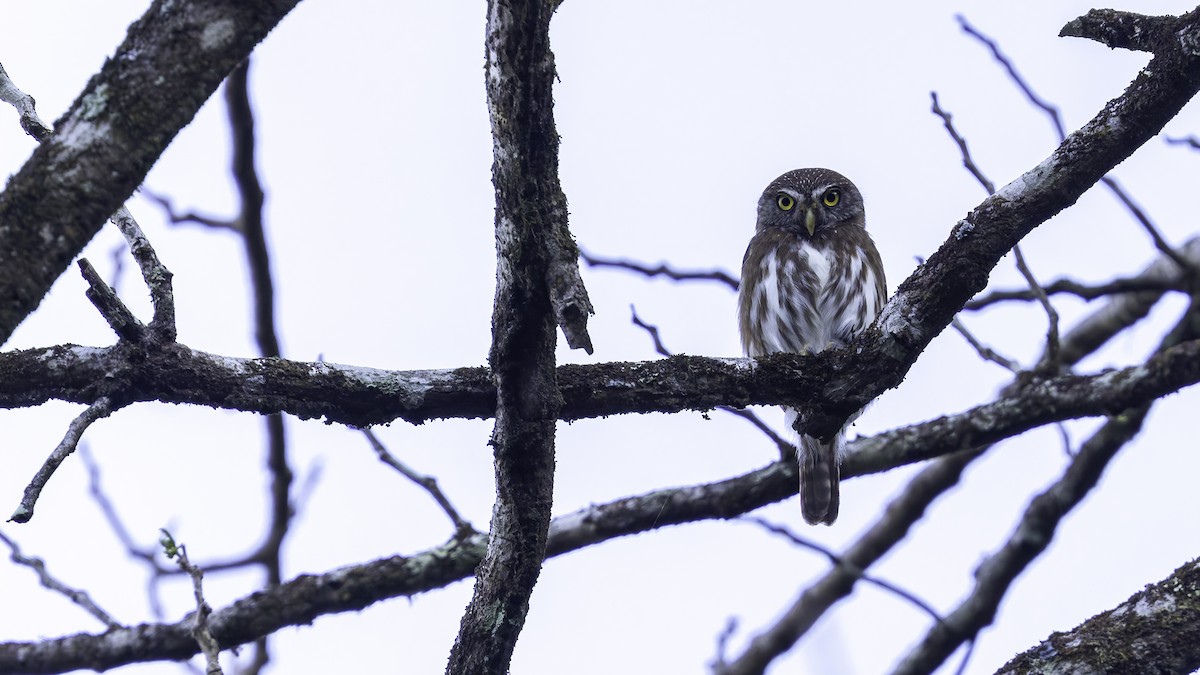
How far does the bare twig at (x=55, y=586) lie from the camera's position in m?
4.03

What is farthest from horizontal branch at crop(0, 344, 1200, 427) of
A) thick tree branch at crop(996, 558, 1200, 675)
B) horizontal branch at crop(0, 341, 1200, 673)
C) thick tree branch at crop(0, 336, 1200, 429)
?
horizontal branch at crop(0, 341, 1200, 673)

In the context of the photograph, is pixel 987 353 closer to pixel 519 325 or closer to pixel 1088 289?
pixel 1088 289

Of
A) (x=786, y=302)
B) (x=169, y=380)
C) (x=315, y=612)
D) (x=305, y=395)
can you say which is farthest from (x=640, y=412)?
(x=786, y=302)

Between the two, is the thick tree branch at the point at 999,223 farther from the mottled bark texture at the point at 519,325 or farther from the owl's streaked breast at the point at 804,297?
the owl's streaked breast at the point at 804,297

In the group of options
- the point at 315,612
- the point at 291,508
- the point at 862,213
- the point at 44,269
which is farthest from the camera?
the point at 862,213

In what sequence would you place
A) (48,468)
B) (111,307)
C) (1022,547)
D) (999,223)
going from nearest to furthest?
(48,468) < (111,307) < (999,223) < (1022,547)

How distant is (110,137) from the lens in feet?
7.02

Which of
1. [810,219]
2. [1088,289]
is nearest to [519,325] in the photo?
[1088,289]

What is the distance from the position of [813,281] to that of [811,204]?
770 mm

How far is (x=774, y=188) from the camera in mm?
7641

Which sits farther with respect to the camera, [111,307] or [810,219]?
[810,219]

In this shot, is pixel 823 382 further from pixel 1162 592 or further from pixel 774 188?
pixel 774 188

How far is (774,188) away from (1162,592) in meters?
4.58

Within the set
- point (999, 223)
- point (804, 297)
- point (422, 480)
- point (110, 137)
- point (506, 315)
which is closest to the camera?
point (110, 137)
